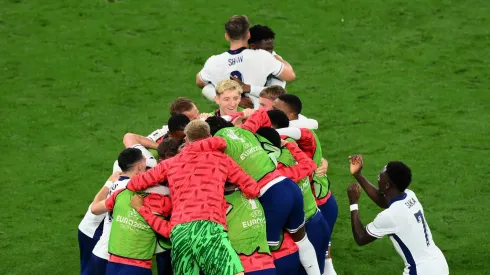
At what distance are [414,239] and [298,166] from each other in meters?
1.17

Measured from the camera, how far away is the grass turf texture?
1157cm

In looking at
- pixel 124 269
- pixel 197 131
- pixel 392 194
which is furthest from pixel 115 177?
pixel 392 194

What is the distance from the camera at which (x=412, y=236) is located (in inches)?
332

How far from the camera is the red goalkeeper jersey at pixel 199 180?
7664 mm

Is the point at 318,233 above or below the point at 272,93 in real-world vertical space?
below

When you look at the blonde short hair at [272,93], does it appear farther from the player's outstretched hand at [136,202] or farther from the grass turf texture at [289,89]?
the grass turf texture at [289,89]

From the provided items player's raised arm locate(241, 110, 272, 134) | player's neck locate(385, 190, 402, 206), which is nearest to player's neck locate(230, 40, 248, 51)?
player's raised arm locate(241, 110, 272, 134)

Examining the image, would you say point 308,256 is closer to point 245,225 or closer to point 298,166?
point 298,166

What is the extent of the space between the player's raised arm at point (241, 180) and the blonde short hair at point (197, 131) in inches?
11.7

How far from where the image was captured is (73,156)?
531 inches

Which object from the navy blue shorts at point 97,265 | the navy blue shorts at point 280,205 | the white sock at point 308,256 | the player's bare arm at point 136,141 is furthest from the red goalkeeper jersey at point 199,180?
the player's bare arm at point 136,141

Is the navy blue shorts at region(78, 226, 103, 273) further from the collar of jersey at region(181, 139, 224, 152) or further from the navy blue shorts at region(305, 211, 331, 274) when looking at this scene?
the navy blue shorts at region(305, 211, 331, 274)

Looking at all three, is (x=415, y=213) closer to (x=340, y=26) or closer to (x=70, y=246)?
(x=70, y=246)

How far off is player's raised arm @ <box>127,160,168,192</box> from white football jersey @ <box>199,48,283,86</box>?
260cm
